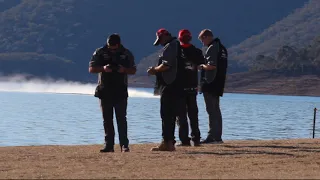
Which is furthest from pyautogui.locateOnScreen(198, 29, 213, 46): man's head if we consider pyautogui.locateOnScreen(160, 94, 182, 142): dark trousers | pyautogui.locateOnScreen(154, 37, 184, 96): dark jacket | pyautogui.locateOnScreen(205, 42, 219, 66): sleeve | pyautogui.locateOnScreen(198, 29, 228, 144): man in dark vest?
pyautogui.locateOnScreen(160, 94, 182, 142): dark trousers

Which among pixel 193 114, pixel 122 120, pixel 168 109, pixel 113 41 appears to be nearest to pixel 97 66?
pixel 113 41

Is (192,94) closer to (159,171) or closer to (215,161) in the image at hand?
(215,161)

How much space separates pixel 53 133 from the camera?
1396 inches

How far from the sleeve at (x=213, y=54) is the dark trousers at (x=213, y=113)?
56 cm

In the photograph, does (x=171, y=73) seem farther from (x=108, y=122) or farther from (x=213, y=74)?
(x=213, y=74)

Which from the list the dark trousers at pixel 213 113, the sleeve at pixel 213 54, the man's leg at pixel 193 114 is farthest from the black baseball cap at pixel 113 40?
the dark trousers at pixel 213 113

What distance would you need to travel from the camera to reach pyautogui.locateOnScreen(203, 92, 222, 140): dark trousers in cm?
1540

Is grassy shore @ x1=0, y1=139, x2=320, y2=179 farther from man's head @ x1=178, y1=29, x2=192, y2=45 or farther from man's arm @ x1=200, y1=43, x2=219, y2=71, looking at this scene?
man's head @ x1=178, y1=29, x2=192, y2=45

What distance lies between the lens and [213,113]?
609 inches

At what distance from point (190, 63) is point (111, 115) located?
1.48 m

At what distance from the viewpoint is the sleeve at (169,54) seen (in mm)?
13750

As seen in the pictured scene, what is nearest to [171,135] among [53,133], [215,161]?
[215,161]

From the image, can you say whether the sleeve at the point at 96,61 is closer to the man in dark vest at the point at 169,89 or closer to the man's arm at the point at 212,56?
the man in dark vest at the point at 169,89

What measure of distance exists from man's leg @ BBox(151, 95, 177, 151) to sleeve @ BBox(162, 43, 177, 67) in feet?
Answer: 1.80
